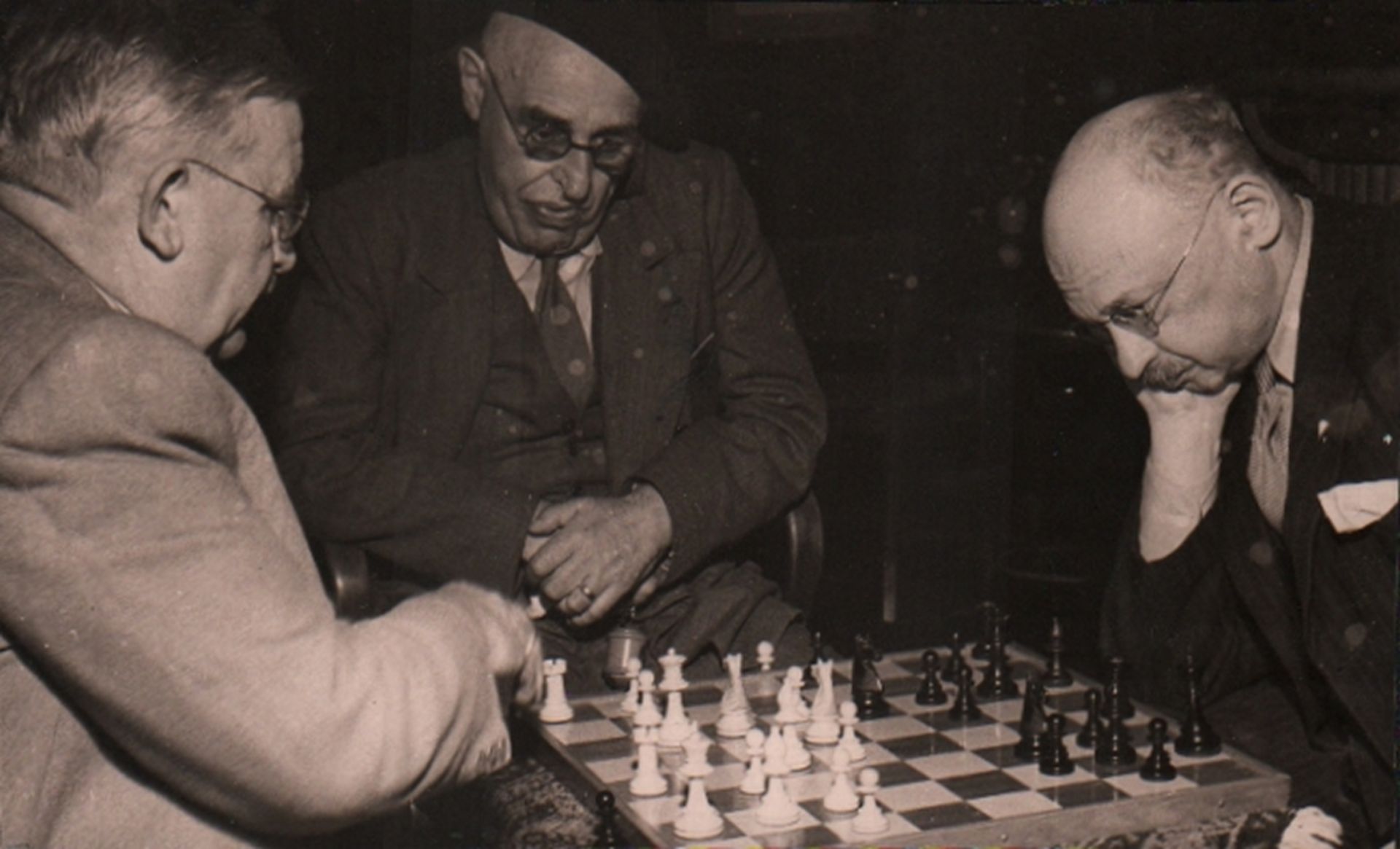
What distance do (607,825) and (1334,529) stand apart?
1.10 metres

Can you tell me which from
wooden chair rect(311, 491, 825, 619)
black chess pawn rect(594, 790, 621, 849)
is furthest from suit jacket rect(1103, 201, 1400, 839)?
black chess pawn rect(594, 790, 621, 849)

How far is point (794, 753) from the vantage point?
1916 mm

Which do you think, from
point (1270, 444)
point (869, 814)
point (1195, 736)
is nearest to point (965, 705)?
point (1195, 736)

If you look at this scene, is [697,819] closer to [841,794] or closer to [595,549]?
[841,794]

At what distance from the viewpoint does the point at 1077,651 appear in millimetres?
2795

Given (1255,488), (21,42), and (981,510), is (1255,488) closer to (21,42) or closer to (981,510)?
(981,510)

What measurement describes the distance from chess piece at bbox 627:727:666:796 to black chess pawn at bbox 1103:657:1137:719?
2.08 feet

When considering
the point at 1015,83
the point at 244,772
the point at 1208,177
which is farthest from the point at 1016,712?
the point at 244,772

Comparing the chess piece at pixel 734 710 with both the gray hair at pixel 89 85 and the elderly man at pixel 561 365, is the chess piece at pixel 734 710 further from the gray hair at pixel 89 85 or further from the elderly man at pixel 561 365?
the gray hair at pixel 89 85

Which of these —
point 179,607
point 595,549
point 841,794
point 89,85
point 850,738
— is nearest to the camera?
point 179,607

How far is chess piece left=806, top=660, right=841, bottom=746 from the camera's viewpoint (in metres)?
2.04

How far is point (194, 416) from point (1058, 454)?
166 cm

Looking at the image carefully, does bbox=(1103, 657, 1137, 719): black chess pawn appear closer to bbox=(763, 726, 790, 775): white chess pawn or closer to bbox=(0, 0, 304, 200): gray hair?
bbox=(763, 726, 790, 775): white chess pawn

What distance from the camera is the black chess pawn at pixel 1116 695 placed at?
1.98 metres
